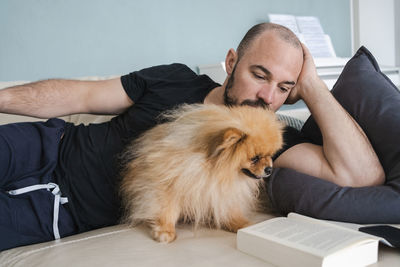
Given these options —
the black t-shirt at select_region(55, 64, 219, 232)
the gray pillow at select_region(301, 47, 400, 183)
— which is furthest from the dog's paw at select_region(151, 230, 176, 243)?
the gray pillow at select_region(301, 47, 400, 183)

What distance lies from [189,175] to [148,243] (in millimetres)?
236

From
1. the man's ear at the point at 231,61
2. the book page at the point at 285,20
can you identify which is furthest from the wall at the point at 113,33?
the man's ear at the point at 231,61

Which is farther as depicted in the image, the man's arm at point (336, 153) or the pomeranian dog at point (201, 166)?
the man's arm at point (336, 153)

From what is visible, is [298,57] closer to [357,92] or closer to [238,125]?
[357,92]

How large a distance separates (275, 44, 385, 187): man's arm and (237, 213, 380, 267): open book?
358mm

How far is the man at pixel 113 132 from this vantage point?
1.26m

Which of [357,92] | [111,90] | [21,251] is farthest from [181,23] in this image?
[21,251]

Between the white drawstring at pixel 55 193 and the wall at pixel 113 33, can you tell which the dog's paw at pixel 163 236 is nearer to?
the white drawstring at pixel 55 193

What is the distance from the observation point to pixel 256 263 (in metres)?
0.90

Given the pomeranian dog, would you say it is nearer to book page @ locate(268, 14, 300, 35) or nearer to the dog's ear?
the dog's ear

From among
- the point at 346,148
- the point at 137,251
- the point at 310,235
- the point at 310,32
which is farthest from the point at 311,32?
the point at 137,251

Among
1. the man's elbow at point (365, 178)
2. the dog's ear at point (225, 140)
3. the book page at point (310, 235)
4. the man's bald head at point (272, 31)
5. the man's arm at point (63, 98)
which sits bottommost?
the man's elbow at point (365, 178)

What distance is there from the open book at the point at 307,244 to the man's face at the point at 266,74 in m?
0.60

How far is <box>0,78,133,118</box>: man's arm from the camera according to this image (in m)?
1.45
